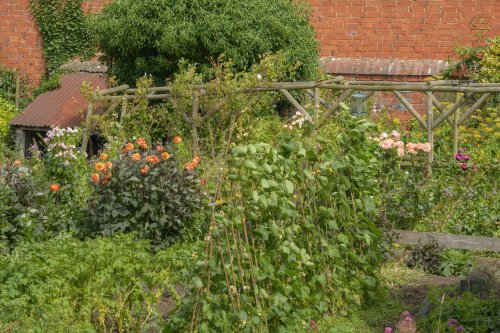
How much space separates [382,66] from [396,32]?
0.75m

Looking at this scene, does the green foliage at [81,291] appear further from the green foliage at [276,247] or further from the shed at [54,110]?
the shed at [54,110]

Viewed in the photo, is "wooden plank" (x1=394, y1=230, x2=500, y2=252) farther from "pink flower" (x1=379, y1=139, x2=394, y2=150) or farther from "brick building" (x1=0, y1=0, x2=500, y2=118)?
"brick building" (x1=0, y1=0, x2=500, y2=118)

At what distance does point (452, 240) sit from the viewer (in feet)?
28.1

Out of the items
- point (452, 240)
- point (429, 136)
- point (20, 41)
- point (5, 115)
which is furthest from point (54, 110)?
point (452, 240)

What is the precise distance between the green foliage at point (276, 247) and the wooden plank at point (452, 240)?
1679 millimetres

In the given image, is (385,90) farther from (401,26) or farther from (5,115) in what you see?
(5,115)

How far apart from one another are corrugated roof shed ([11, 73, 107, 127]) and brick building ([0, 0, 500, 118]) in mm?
4288

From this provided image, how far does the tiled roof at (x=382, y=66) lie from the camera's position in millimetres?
17109

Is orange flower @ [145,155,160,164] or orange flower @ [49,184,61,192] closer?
orange flower @ [145,155,160,164]

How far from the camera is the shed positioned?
1691 cm

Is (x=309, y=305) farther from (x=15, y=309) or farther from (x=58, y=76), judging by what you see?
(x=58, y=76)

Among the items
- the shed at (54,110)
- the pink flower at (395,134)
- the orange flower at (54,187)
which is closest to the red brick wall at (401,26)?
the shed at (54,110)

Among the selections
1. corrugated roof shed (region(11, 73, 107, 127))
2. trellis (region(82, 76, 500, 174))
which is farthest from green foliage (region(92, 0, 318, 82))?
corrugated roof shed (region(11, 73, 107, 127))

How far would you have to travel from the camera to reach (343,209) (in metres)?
6.99
